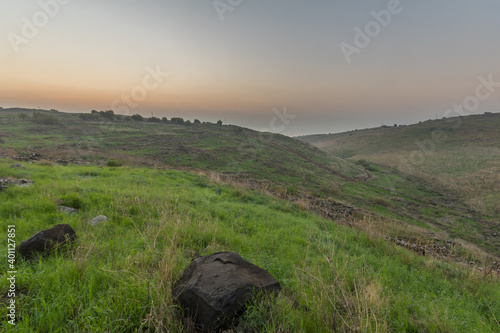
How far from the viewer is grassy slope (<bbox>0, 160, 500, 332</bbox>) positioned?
2.57 metres

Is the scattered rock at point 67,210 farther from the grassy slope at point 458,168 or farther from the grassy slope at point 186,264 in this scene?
the grassy slope at point 458,168

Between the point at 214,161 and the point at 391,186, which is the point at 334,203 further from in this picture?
the point at 391,186

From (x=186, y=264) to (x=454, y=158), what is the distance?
66.3 metres

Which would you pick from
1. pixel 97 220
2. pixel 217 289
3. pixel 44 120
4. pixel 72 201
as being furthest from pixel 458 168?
pixel 44 120

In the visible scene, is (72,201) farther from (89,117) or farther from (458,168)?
(89,117)

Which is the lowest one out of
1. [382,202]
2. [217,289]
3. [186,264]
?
[382,202]

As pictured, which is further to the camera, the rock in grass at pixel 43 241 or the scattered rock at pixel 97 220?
the scattered rock at pixel 97 220

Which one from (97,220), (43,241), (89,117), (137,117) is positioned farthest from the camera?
(137,117)

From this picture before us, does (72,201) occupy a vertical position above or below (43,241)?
below

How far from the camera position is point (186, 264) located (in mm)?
3951

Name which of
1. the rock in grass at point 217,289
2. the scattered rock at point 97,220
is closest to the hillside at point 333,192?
the rock in grass at point 217,289

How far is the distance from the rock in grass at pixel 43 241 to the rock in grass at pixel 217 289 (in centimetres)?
270

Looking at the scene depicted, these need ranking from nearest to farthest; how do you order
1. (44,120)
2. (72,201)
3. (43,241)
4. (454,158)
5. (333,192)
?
1. (43,241)
2. (72,201)
3. (333,192)
4. (454,158)
5. (44,120)

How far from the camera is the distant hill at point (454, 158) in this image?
98.0ft
